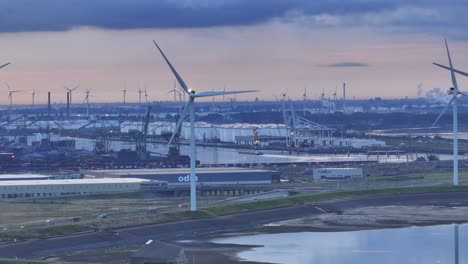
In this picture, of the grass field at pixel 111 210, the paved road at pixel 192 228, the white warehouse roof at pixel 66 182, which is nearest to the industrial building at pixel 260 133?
the white warehouse roof at pixel 66 182

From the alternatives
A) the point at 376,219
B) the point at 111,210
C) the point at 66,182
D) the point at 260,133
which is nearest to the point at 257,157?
the point at 66,182

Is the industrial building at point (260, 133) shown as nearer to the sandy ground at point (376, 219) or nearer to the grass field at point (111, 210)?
the grass field at point (111, 210)

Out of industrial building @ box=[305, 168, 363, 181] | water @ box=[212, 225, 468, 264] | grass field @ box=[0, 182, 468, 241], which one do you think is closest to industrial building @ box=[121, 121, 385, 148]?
industrial building @ box=[305, 168, 363, 181]

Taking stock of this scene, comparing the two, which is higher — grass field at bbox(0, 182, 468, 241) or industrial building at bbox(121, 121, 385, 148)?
industrial building at bbox(121, 121, 385, 148)

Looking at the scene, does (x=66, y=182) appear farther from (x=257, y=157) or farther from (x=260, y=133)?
(x=260, y=133)

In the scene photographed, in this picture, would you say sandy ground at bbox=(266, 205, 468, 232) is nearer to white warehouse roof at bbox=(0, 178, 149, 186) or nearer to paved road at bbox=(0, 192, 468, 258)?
paved road at bbox=(0, 192, 468, 258)

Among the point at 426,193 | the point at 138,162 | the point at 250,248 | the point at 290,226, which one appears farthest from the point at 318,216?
the point at 138,162
